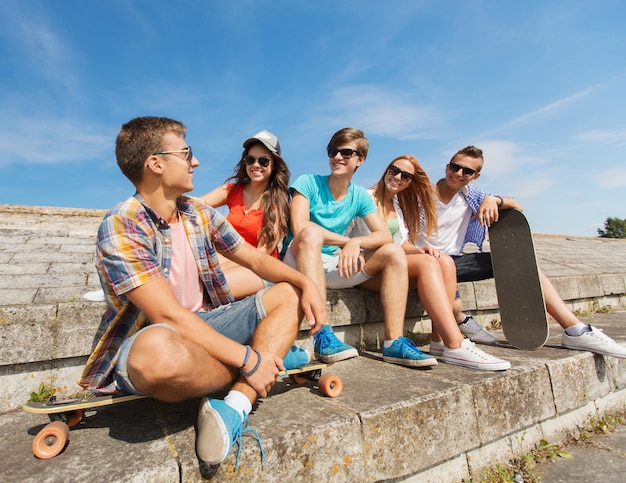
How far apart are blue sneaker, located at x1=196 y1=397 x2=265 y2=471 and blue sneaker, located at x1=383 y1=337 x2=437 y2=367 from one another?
4.20ft

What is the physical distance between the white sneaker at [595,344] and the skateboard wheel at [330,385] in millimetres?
2088

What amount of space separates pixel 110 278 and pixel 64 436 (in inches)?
23.6

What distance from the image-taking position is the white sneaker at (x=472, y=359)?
7.97 feet

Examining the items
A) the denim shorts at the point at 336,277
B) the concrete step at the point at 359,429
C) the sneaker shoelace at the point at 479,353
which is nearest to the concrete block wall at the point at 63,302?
the denim shorts at the point at 336,277

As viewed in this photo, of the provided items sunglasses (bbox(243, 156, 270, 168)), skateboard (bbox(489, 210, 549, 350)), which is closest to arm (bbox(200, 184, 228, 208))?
sunglasses (bbox(243, 156, 270, 168))

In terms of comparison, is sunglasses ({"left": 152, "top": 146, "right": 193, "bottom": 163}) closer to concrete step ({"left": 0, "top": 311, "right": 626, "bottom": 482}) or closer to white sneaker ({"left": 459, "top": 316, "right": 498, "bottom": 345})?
concrete step ({"left": 0, "top": 311, "right": 626, "bottom": 482})

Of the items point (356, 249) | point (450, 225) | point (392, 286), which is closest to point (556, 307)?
point (450, 225)

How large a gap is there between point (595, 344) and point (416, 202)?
1.75 metres

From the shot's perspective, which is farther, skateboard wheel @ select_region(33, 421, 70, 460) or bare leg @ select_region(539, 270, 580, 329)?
bare leg @ select_region(539, 270, 580, 329)

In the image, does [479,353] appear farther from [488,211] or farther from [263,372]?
[263,372]

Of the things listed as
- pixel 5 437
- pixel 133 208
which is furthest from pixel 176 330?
pixel 5 437

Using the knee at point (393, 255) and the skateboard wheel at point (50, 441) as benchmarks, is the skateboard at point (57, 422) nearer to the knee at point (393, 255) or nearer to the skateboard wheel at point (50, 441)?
the skateboard wheel at point (50, 441)

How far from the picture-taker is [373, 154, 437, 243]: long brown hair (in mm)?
3592

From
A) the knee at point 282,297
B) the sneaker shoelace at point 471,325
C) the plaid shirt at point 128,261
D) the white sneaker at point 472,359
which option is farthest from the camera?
the sneaker shoelace at point 471,325
